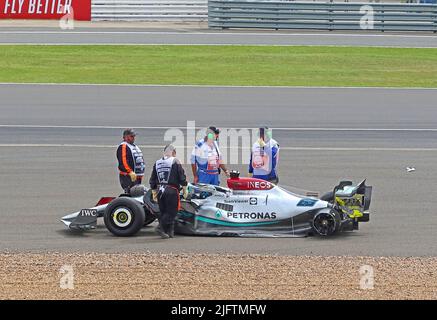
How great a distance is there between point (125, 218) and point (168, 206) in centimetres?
64

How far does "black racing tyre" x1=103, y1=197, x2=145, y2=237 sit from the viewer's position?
14.5m

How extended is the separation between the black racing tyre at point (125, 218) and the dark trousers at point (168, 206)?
29cm

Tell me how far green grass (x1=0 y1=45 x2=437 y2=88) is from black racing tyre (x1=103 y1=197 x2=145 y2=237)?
15790 mm

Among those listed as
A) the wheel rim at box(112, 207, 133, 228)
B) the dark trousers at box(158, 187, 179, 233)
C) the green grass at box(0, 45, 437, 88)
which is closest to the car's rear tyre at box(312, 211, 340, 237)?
the dark trousers at box(158, 187, 179, 233)

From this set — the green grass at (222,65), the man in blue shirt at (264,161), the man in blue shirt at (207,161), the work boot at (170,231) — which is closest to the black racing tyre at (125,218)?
the work boot at (170,231)

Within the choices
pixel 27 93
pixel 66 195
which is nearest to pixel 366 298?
pixel 66 195

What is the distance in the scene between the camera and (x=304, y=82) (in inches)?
1201

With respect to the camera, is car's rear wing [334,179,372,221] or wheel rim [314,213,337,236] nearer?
wheel rim [314,213,337,236]

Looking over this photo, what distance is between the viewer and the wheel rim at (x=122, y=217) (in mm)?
14562

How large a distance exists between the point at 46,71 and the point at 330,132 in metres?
11.1

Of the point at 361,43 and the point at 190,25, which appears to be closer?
the point at 361,43

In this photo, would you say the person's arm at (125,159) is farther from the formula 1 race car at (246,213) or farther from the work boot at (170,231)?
the work boot at (170,231)

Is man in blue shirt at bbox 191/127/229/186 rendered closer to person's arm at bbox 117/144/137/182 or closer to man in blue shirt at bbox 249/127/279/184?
man in blue shirt at bbox 249/127/279/184

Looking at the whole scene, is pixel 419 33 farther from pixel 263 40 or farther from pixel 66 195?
pixel 66 195
